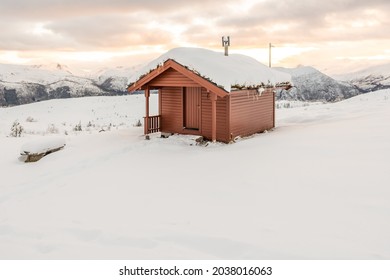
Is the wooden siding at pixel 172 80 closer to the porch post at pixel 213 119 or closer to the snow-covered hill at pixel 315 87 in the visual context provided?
the porch post at pixel 213 119

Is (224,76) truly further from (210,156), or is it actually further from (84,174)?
(84,174)

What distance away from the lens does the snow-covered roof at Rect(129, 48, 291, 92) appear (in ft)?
45.1

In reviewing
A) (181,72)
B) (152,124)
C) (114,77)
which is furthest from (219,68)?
(114,77)

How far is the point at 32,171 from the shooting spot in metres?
11.5

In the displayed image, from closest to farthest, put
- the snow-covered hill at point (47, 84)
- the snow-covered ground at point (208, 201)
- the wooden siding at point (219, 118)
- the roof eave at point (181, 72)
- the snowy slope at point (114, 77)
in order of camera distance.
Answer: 1. the snow-covered ground at point (208, 201)
2. the roof eave at point (181, 72)
3. the wooden siding at point (219, 118)
4. the snow-covered hill at point (47, 84)
5. the snowy slope at point (114, 77)

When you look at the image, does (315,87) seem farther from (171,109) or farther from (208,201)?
(208,201)

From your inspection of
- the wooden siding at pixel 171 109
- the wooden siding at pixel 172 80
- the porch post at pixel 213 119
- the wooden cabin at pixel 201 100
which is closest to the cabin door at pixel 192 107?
the wooden cabin at pixel 201 100

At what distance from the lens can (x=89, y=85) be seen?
4466 inches

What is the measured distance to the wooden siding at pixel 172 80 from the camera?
14.7 metres

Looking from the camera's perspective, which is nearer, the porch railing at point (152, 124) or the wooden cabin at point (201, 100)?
the wooden cabin at point (201, 100)

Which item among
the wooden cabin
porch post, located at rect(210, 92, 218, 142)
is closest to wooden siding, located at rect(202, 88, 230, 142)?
the wooden cabin

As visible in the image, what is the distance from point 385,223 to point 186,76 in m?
9.82

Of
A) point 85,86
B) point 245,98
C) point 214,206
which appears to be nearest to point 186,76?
point 245,98

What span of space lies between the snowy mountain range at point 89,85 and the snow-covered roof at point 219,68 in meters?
78.4
